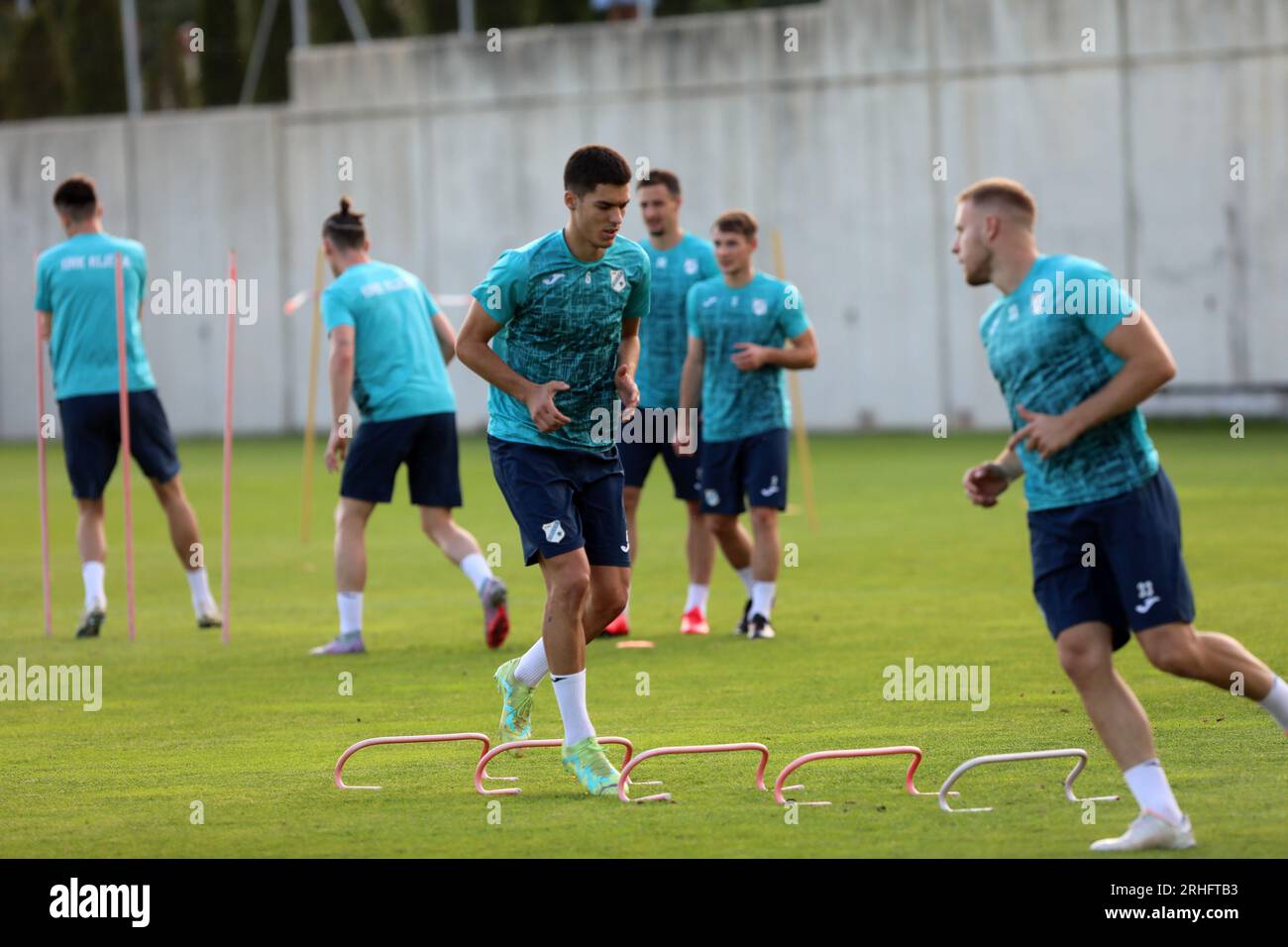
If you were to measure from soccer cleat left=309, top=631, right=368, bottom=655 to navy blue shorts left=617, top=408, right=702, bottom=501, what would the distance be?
1902mm

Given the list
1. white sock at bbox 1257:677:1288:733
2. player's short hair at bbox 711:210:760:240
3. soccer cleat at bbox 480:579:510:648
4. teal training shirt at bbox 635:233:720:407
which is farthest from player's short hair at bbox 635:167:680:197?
white sock at bbox 1257:677:1288:733

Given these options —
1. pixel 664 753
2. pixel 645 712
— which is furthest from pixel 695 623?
pixel 664 753

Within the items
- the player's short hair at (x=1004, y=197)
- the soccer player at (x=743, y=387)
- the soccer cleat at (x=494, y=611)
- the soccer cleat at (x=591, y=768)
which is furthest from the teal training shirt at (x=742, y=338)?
the player's short hair at (x=1004, y=197)

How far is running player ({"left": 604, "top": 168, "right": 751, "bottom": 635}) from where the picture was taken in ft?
38.0

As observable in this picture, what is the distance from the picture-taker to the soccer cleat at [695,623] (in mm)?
11406

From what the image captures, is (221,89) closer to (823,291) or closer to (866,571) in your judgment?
(823,291)

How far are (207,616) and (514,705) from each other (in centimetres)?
534

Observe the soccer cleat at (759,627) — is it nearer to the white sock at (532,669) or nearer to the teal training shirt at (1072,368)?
the white sock at (532,669)

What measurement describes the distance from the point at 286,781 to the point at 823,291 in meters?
25.0

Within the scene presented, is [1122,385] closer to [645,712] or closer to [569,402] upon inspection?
[569,402]

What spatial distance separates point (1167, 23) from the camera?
1131 inches

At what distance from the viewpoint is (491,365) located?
708 cm

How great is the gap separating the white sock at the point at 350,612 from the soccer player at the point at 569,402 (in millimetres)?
3572
